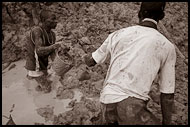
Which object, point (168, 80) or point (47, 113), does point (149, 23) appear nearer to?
point (168, 80)

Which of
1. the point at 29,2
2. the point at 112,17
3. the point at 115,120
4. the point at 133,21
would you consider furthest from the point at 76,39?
the point at 115,120

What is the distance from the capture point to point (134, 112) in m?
1.57

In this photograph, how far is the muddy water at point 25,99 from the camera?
2922mm

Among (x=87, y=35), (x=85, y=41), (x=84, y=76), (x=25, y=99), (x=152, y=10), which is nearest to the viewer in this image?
(x=152, y=10)

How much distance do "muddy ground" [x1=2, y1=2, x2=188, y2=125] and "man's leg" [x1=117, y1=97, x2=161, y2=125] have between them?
1247mm

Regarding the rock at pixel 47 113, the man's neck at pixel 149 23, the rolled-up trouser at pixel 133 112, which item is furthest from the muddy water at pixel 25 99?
the man's neck at pixel 149 23

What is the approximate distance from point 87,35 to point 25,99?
5.14 ft

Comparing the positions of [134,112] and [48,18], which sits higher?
[48,18]

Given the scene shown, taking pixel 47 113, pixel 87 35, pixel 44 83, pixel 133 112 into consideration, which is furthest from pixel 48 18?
pixel 133 112

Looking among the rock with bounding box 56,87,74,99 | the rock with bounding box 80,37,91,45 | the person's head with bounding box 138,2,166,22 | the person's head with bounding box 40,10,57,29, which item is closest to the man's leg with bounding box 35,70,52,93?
the rock with bounding box 56,87,74,99

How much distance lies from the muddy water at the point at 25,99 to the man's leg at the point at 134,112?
4.84 ft

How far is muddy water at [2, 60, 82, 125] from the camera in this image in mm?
2922

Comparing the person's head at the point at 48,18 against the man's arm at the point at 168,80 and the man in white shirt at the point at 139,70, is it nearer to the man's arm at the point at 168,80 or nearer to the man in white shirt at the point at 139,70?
the man in white shirt at the point at 139,70

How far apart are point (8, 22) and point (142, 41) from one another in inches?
144
